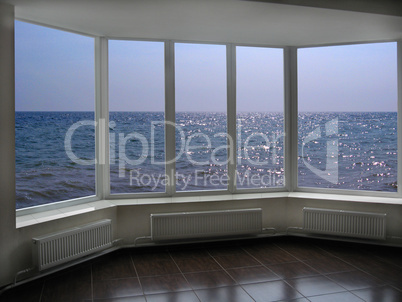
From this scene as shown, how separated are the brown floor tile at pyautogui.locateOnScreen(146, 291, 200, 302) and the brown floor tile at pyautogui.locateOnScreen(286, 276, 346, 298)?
0.96 meters

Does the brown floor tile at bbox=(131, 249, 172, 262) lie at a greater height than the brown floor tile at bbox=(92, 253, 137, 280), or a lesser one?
greater

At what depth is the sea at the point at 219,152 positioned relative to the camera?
4.73 metres

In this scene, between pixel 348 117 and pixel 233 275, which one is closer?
pixel 233 275

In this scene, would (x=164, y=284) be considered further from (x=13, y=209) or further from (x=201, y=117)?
(x=201, y=117)

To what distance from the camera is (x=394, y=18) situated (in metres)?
4.02

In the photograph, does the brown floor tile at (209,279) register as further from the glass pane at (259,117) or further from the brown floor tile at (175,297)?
the glass pane at (259,117)

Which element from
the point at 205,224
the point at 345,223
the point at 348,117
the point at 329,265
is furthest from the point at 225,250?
the point at 348,117

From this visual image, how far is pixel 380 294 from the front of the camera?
3.52 m

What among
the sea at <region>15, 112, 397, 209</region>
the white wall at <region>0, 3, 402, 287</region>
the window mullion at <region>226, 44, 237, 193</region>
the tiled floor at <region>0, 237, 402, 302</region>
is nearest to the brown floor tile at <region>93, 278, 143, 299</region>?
the tiled floor at <region>0, 237, 402, 302</region>

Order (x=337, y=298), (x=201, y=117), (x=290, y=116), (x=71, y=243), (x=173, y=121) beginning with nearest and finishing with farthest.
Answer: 1. (x=337, y=298)
2. (x=71, y=243)
3. (x=173, y=121)
4. (x=201, y=117)
5. (x=290, y=116)

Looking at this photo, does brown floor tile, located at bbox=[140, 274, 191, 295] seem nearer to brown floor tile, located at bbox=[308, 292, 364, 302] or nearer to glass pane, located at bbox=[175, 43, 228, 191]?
brown floor tile, located at bbox=[308, 292, 364, 302]

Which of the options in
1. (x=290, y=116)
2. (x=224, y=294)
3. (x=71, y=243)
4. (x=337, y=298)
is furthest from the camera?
(x=290, y=116)

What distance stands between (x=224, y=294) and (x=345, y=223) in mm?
2103

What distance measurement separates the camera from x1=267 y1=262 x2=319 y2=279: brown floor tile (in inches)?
158
